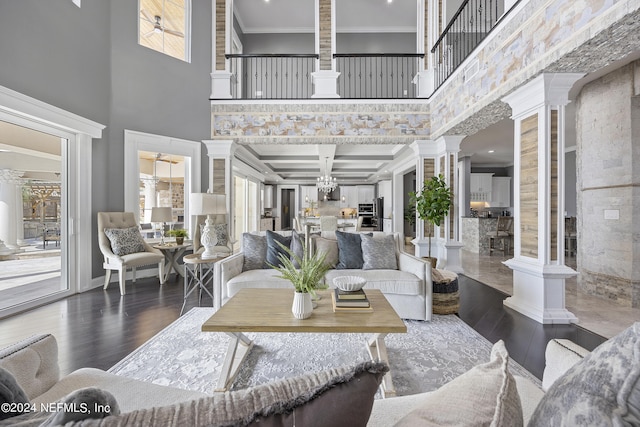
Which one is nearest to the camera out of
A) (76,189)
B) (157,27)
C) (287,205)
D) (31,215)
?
(31,215)

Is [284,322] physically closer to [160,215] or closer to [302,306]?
[302,306]

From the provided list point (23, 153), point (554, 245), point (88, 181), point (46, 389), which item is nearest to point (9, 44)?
point (23, 153)

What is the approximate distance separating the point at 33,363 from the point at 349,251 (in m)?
2.71

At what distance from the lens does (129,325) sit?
287cm

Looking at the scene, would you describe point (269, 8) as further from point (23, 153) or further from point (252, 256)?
point (252, 256)

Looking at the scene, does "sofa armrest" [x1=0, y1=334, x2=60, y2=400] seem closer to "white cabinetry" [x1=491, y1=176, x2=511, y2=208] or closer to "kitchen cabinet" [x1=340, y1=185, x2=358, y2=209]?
"white cabinetry" [x1=491, y1=176, x2=511, y2=208]

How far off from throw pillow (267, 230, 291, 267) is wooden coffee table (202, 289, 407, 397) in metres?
1.10

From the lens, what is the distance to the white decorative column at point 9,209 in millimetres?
3303

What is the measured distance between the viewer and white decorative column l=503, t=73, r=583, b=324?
288 cm

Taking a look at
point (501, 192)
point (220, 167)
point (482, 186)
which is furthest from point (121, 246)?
point (501, 192)

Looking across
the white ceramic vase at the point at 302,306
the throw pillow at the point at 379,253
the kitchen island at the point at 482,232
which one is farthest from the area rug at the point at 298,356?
the kitchen island at the point at 482,232

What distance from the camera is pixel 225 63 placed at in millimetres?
5320

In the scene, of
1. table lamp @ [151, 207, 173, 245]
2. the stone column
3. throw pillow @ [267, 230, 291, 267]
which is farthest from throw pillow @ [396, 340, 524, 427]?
the stone column

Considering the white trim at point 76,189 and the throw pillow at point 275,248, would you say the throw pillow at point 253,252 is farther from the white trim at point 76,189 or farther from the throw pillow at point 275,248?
the white trim at point 76,189
